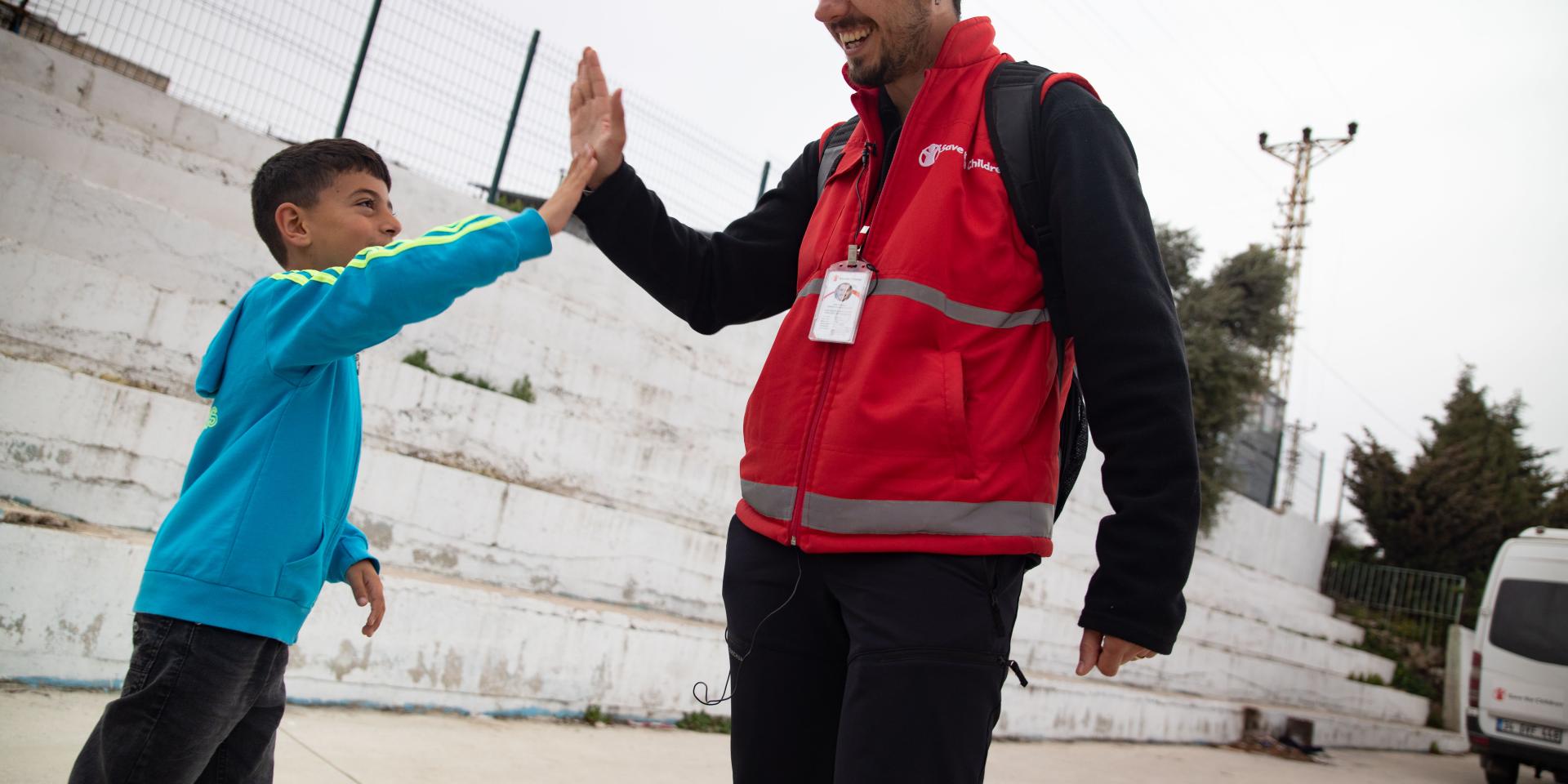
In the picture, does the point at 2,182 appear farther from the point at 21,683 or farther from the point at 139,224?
the point at 21,683

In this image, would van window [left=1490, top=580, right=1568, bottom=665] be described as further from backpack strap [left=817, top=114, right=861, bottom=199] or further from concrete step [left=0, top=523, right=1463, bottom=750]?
backpack strap [left=817, top=114, right=861, bottom=199]

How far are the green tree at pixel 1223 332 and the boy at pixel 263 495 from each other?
1342 centimetres

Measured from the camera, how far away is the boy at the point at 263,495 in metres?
1.44

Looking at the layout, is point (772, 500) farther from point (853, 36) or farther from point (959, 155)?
point (853, 36)

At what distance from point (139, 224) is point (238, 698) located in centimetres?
397

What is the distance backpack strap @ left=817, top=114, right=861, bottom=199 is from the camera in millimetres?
1788

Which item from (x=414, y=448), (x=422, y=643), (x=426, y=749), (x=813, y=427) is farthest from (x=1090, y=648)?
(x=414, y=448)

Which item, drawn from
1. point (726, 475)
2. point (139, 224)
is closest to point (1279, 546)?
point (726, 475)

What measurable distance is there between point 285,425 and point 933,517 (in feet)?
3.50

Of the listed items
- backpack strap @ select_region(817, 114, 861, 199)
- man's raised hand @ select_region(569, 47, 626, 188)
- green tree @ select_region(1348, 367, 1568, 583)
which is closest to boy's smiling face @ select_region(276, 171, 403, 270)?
man's raised hand @ select_region(569, 47, 626, 188)

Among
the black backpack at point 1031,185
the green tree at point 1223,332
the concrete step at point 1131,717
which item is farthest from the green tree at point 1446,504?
the black backpack at point 1031,185

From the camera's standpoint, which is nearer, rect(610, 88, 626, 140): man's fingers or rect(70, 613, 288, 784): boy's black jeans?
rect(70, 613, 288, 784): boy's black jeans

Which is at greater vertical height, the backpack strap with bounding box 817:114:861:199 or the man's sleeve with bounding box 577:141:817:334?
the backpack strap with bounding box 817:114:861:199

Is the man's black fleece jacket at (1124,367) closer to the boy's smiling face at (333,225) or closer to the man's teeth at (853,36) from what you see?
the man's teeth at (853,36)
